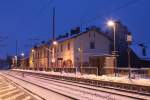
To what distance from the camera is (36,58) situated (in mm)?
122750

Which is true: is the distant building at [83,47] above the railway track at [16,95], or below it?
above

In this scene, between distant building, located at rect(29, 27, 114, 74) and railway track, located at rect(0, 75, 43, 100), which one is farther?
distant building, located at rect(29, 27, 114, 74)

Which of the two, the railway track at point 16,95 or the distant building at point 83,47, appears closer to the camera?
the railway track at point 16,95

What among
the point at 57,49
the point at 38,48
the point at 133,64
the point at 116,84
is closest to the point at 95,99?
the point at 116,84

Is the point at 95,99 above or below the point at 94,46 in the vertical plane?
below

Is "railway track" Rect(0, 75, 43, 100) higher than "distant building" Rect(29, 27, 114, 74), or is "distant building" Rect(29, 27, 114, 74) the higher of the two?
"distant building" Rect(29, 27, 114, 74)

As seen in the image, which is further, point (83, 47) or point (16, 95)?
point (83, 47)

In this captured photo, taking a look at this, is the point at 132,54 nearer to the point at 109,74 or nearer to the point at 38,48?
the point at 109,74

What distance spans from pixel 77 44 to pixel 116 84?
4488 centimetres

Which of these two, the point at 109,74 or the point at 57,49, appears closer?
the point at 109,74

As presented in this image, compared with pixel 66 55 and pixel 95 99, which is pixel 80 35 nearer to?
pixel 66 55

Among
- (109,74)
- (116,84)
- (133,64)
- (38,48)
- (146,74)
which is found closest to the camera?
(116,84)

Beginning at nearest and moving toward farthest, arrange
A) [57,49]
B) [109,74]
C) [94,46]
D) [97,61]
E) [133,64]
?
[109,74]
[97,61]
[133,64]
[94,46]
[57,49]

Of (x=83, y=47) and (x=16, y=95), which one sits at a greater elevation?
(x=83, y=47)
